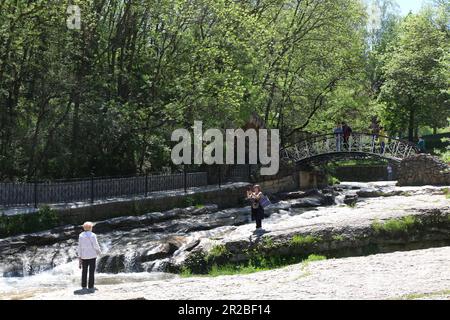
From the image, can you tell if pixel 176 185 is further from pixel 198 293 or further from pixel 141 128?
pixel 198 293

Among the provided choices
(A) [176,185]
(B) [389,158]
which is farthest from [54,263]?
(B) [389,158]

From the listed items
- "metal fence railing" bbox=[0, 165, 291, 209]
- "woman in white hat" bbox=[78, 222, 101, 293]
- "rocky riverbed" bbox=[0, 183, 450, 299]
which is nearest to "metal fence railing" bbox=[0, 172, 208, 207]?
"metal fence railing" bbox=[0, 165, 291, 209]

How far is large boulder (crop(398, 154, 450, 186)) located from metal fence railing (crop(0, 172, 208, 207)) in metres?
11.6

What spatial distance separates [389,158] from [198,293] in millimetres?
24634

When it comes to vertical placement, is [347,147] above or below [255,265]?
above

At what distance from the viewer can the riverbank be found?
403 inches

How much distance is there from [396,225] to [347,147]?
20.3m

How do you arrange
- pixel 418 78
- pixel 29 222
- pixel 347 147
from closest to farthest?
pixel 29 222, pixel 347 147, pixel 418 78

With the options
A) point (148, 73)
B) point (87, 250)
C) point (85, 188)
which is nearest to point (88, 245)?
point (87, 250)

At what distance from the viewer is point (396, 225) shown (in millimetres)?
16156

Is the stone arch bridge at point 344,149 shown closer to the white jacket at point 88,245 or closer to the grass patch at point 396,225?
the grass patch at point 396,225

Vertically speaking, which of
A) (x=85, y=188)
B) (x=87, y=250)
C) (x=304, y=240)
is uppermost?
(x=85, y=188)

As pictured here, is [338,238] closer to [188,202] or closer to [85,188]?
[188,202]

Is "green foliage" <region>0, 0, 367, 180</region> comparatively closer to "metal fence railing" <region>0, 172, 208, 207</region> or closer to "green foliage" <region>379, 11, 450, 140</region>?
"metal fence railing" <region>0, 172, 208, 207</region>
